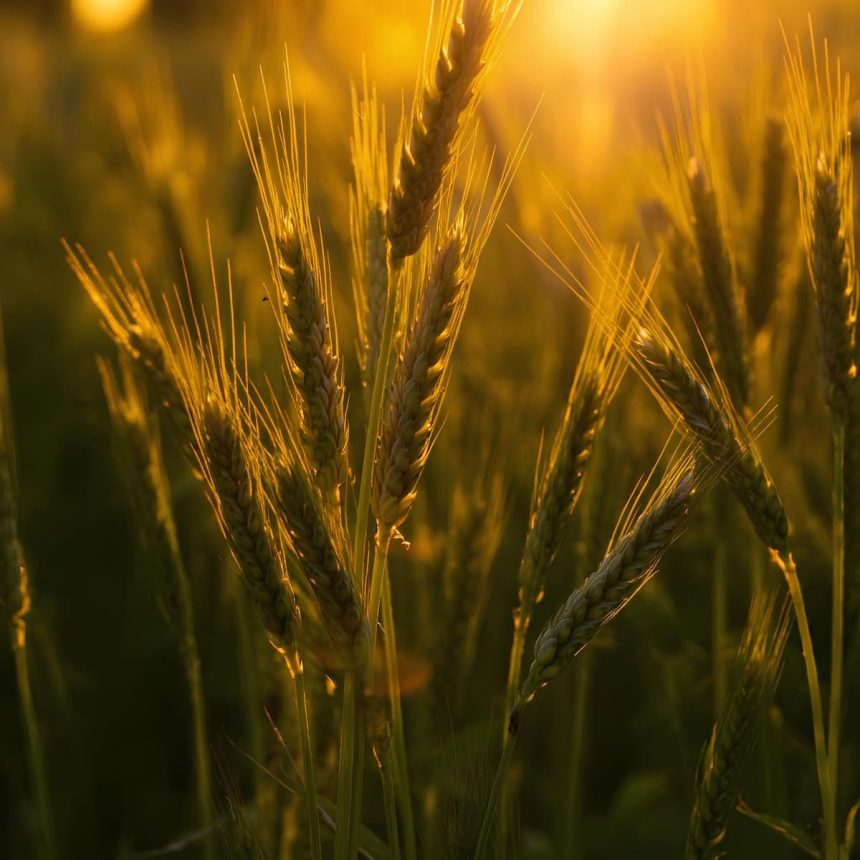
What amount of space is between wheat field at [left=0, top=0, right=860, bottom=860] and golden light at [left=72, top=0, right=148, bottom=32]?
978mm

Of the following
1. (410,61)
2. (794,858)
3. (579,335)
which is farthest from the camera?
(410,61)

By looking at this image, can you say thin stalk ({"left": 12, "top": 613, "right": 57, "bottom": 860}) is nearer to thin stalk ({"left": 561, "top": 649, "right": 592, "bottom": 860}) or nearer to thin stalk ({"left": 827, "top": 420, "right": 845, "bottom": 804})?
thin stalk ({"left": 561, "top": 649, "right": 592, "bottom": 860})

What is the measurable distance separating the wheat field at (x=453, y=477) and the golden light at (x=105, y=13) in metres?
0.98

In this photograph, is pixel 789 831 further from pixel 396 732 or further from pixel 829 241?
pixel 829 241

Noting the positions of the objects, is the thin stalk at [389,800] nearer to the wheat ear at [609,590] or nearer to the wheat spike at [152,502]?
the wheat ear at [609,590]

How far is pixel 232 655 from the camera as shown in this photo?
1.96 m

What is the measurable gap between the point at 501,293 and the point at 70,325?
124 cm

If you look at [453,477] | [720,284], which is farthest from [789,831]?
[453,477]

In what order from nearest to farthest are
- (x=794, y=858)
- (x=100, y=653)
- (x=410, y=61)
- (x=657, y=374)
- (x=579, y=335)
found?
(x=657, y=374) < (x=794, y=858) < (x=579, y=335) < (x=100, y=653) < (x=410, y=61)

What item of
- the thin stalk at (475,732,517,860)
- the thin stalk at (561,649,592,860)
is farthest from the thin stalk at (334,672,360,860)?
the thin stalk at (561,649,592,860)

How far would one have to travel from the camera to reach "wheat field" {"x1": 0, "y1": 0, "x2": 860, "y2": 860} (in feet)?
2.59

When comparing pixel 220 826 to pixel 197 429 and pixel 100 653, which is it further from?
pixel 100 653

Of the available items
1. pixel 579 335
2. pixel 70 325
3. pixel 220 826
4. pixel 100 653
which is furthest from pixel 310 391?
pixel 70 325

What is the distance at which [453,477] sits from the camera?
5.90ft
